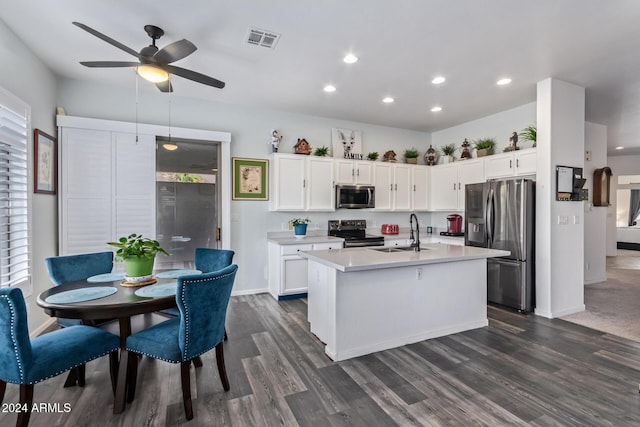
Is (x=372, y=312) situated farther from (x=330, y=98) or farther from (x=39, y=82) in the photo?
(x=39, y=82)

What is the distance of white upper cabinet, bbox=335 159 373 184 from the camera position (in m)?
5.08

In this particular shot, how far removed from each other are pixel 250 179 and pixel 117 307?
3071 mm

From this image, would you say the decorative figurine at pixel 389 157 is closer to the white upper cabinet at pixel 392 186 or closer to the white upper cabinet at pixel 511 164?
the white upper cabinet at pixel 392 186

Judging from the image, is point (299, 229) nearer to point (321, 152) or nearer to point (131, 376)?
point (321, 152)

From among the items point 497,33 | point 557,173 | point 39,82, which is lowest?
point 557,173

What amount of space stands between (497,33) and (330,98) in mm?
2154

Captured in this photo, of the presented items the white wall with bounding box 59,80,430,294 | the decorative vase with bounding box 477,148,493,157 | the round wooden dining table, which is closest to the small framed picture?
the white wall with bounding box 59,80,430,294

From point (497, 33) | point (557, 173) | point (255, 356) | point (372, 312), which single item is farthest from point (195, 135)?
point (557, 173)

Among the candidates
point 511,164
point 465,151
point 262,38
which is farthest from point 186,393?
point 465,151

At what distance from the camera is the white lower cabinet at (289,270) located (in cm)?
436

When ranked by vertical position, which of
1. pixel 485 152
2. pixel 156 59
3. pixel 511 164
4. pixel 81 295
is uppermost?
pixel 156 59

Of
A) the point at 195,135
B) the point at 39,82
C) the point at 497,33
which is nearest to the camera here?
the point at 497,33

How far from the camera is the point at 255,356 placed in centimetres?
276

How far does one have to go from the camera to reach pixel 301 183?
482 centimetres
